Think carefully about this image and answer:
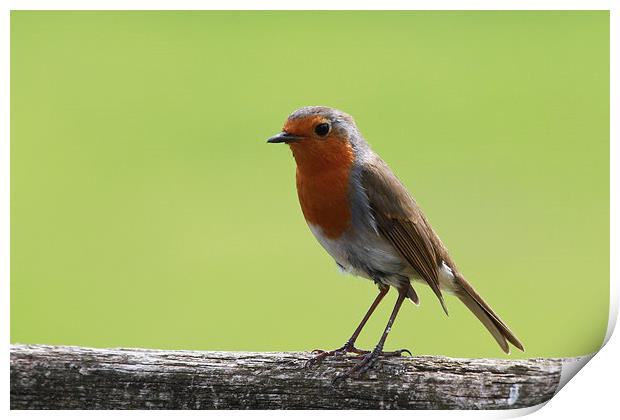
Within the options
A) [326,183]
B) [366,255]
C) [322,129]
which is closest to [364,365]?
[366,255]

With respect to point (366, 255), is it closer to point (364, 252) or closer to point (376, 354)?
point (364, 252)

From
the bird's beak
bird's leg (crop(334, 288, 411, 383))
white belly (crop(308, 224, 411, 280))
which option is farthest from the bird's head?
bird's leg (crop(334, 288, 411, 383))

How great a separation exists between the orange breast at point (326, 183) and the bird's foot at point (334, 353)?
0.23m

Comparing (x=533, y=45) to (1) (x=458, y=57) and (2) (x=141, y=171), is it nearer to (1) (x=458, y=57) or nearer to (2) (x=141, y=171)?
(1) (x=458, y=57)

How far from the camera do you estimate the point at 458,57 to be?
1736 millimetres

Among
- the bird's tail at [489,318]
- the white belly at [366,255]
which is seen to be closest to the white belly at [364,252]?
the white belly at [366,255]

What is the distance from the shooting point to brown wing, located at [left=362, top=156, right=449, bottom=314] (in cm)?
167

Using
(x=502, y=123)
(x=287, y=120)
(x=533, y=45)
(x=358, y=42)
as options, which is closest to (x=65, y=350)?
(x=287, y=120)

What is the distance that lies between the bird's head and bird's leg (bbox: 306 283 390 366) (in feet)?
1.01

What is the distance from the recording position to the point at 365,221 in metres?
1.68

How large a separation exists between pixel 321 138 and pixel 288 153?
10 cm

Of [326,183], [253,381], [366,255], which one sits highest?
Result: [326,183]

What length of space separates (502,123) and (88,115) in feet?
2.59

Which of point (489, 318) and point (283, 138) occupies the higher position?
point (283, 138)
